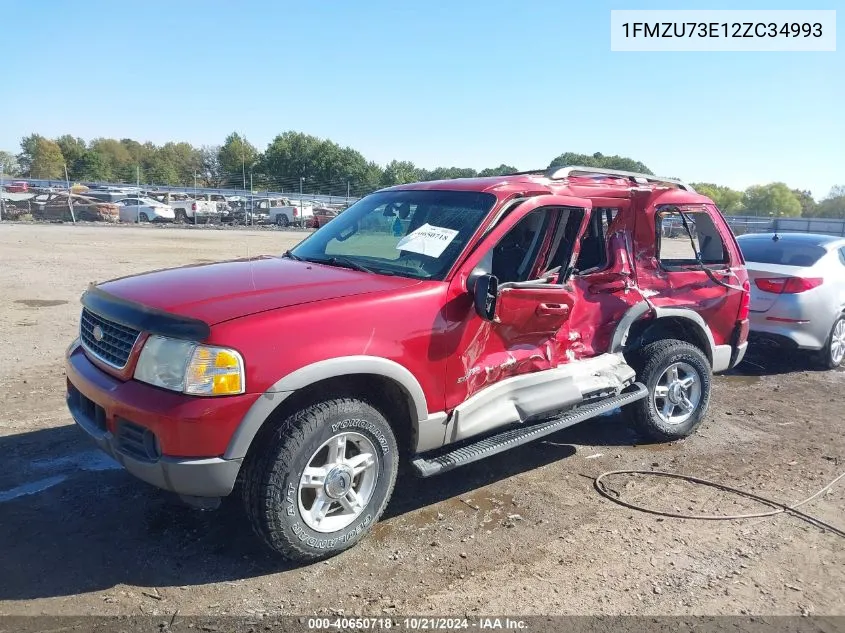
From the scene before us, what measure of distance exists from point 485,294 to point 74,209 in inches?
1408

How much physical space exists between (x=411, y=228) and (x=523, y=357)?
44.2 inches

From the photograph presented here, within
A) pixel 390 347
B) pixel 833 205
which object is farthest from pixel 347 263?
pixel 833 205

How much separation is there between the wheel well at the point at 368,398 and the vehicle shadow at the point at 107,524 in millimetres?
613

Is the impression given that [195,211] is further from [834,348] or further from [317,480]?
[317,480]

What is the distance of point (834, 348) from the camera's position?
794cm

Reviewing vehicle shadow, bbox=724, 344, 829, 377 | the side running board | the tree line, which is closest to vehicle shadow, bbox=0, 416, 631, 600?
the side running board

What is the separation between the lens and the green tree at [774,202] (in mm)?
88875

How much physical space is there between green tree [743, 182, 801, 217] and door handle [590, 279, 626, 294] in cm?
9122

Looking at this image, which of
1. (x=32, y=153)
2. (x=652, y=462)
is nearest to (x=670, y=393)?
(x=652, y=462)

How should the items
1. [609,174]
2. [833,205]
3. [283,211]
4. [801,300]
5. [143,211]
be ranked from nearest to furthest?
[609,174], [801,300], [143,211], [283,211], [833,205]

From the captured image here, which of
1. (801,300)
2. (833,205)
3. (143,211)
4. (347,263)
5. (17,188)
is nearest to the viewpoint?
(347,263)

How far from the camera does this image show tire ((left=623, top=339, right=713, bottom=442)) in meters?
5.19

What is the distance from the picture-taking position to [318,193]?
53.4m

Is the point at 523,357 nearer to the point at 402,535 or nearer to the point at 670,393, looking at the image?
the point at 402,535
